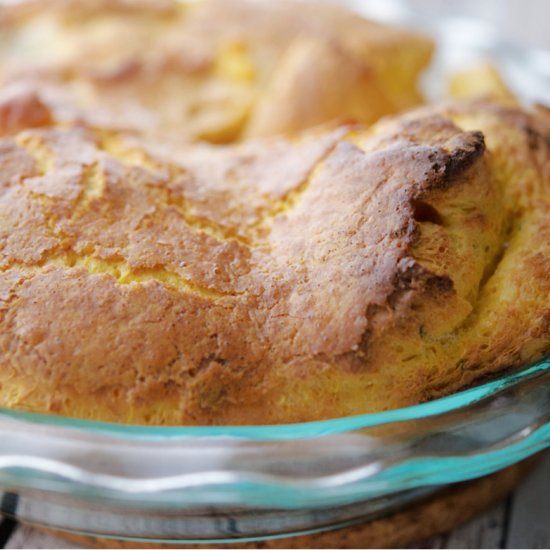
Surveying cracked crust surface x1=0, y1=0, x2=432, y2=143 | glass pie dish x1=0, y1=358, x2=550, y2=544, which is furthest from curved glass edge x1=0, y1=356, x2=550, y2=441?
cracked crust surface x1=0, y1=0, x2=432, y2=143

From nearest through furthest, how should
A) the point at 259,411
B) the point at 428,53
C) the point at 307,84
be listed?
the point at 259,411 → the point at 307,84 → the point at 428,53

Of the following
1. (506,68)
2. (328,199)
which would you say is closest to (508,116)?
(328,199)

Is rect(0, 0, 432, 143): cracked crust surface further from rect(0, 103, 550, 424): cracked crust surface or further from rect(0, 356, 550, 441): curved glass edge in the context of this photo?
rect(0, 356, 550, 441): curved glass edge

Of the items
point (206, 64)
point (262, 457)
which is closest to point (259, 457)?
point (262, 457)

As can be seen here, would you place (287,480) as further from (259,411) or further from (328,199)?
(328,199)

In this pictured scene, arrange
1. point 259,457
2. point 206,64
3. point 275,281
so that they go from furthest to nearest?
point 206,64, point 275,281, point 259,457

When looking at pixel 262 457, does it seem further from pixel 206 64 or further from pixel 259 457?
pixel 206 64
